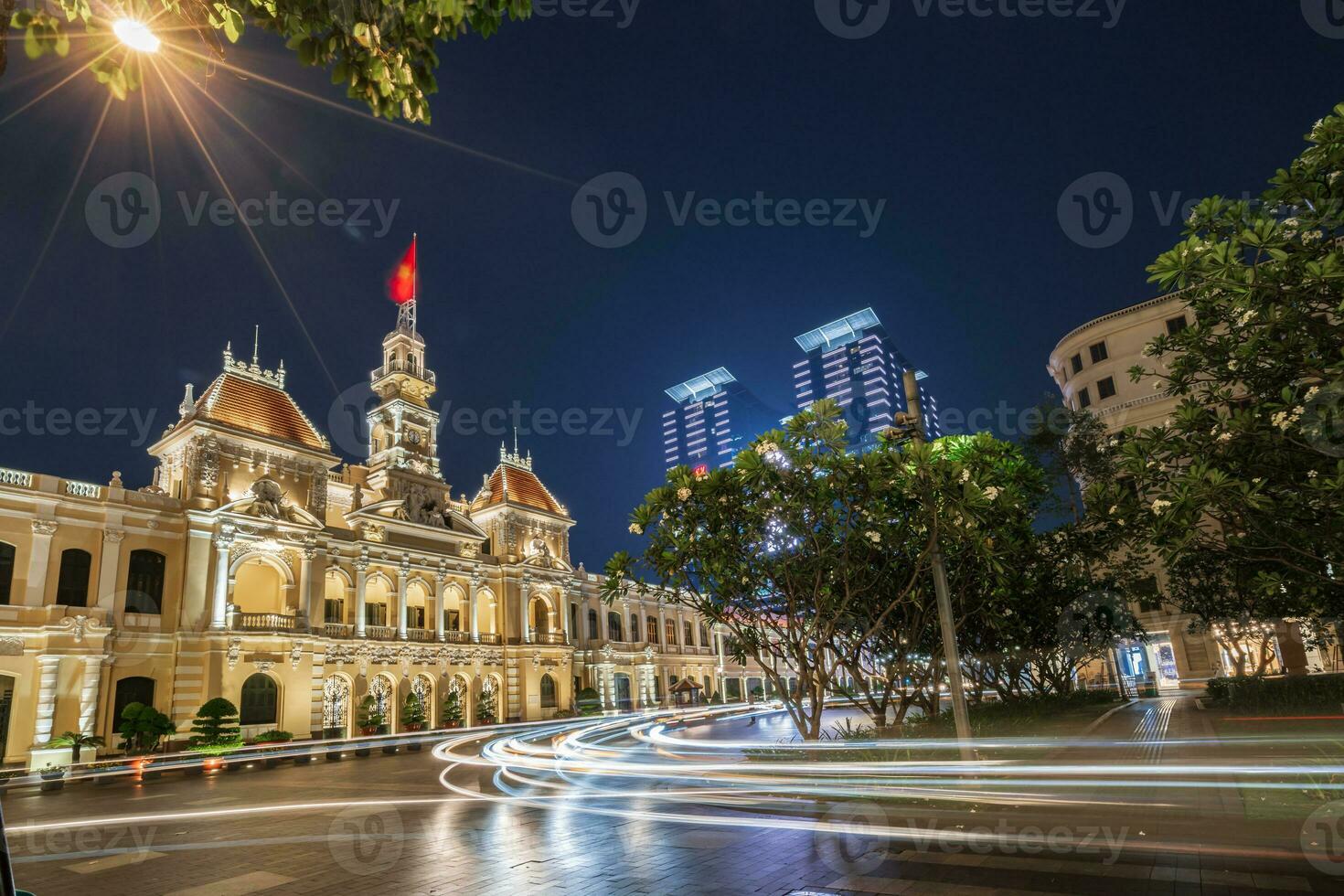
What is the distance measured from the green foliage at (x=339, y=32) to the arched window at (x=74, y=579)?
34.0 m

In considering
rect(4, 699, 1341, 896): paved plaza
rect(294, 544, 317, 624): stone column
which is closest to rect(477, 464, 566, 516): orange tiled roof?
rect(294, 544, 317, 624): stone column

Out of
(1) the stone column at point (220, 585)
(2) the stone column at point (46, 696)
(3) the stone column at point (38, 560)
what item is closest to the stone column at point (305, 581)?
(1) the stone column at point (220, 585)

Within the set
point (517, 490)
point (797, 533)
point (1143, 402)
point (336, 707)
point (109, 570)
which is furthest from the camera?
point (517, 490)

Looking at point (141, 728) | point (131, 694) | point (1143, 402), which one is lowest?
point (141, 728)

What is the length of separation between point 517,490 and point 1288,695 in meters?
45.4

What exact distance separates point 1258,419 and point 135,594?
39346mm

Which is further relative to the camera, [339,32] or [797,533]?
[797,533]

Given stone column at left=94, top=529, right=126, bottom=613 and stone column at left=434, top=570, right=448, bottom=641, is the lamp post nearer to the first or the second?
stone column at left=94, top=529, right=126, bottom=613

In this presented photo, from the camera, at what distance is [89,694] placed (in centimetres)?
2977

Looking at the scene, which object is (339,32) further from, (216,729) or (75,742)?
(216,729)

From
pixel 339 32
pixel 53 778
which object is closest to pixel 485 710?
pixel 53 778

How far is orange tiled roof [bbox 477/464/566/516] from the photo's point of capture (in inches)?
2163

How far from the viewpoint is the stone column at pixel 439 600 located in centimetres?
4594

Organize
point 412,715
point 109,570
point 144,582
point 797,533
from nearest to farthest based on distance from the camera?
point 797,533
point 109,570
point 144,582
point 412,715
